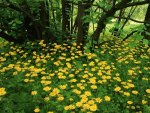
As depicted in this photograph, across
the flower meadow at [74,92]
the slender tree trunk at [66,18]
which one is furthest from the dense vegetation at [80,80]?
the slender tree trunk at [66,18]

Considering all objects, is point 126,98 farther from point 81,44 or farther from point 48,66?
A: point 81,44

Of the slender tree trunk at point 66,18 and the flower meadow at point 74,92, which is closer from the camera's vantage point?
the flower meadow at point 74,92

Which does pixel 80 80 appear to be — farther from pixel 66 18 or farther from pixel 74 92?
pixel 66 18

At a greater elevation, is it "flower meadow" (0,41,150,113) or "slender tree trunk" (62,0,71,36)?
"slender tree trunk" (62,0,71,36)

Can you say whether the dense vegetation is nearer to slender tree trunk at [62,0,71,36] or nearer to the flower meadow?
the flower meadow

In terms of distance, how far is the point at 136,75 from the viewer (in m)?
5.95

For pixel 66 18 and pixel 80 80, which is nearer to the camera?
pixel 80 80

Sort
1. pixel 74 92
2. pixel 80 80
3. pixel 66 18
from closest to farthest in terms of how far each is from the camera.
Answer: pixel 74 92
pixel 80 80
pixel 66 18

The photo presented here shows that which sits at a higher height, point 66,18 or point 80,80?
point 66,18

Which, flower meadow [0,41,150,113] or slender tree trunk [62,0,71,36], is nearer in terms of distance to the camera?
flower meadow [0,41,150,113]

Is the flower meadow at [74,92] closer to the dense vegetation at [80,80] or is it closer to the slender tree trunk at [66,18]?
the dense vegetation at [80,80]

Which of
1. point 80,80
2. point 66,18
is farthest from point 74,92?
point 66,18

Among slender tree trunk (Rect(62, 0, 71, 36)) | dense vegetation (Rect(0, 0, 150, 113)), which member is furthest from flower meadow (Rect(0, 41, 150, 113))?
slender tree trunk (Rect(62, 0, 71, 36))

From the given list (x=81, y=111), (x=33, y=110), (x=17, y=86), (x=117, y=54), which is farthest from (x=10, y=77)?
(x=117, y=54)
